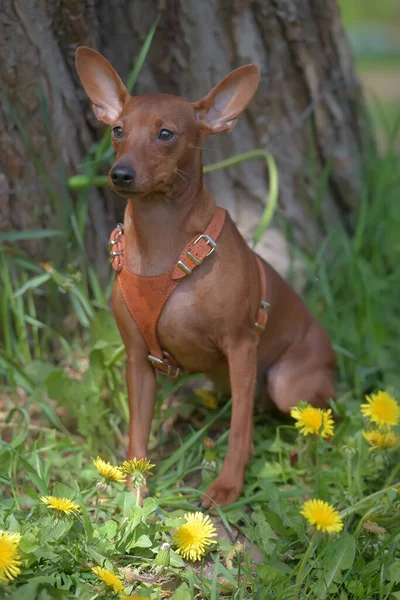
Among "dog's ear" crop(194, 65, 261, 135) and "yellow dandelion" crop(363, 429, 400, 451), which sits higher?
"dog's ear" crop(194, 65, 261, 135)

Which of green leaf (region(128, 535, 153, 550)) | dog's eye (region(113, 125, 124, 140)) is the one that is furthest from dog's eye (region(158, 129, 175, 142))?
green leaf (region(128, 535, 153, 550))

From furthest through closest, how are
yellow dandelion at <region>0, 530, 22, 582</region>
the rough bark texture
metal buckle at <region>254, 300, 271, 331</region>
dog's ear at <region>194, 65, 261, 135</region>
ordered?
1. the rough bark texture
2. metal buckle at <region>254, 300, 271, 331</region>
3. dog's ear at <region>194, 65, 261, 135</region>
4. yellow dandelion at <region>0, 530, 22, 582</region>

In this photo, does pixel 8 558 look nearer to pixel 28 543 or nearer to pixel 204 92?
pixel 28 543

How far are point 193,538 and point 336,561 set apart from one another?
429 millimetres

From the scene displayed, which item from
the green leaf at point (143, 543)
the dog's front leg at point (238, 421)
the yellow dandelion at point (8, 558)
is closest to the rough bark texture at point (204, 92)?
the dog's front leg at point (238, 421)

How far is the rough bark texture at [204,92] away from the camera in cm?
306

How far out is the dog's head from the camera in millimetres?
2301

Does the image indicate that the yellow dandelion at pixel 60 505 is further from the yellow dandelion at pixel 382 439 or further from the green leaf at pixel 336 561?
the yellow dandelion at pixel 382 439

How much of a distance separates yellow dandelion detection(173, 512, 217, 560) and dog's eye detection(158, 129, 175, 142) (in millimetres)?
1193

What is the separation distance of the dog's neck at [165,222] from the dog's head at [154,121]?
0.05 metres

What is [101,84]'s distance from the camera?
104 inches

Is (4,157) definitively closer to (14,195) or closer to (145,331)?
(14,195)

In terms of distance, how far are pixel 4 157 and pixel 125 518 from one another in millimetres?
1618

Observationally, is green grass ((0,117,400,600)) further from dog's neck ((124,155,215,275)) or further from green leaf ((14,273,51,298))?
dog's neck ((124,155,215,275))
